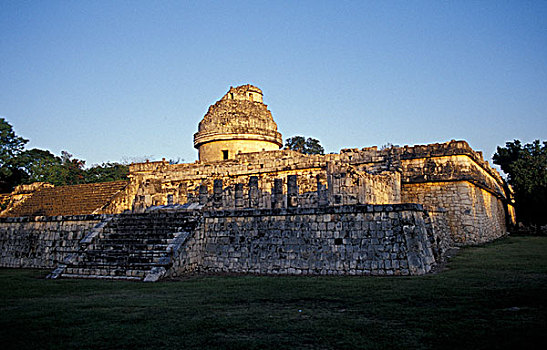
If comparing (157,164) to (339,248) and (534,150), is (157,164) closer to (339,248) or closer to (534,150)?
(339,248)

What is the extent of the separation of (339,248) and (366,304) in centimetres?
417

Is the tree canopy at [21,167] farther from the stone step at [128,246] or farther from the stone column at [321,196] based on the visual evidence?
the stone column at [321,196]

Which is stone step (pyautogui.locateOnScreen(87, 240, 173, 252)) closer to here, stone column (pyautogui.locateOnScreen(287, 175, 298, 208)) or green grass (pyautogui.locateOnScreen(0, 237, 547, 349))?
green grass (pyautogui.locateOnScreen(0, 237, 547, 349))

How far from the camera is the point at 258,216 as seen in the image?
12.0m

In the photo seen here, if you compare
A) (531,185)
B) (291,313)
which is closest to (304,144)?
(531,185)

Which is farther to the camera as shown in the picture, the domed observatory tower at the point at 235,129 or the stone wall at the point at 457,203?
the domed observatory tower at the point at 235,129

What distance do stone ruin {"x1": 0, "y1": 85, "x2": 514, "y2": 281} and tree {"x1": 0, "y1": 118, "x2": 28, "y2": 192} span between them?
447cm

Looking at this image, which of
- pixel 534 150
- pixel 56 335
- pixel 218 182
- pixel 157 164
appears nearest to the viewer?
pixel 56 335

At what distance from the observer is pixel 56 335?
4.95 metres

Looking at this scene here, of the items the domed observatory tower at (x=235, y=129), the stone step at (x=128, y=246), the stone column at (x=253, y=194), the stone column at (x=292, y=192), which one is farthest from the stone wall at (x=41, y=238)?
the domed observatory tower at (x=235, y=129)

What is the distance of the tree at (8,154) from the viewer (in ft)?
93.4

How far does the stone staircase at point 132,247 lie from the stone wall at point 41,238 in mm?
1134

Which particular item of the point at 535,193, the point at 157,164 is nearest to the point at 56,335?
the point at 157,164

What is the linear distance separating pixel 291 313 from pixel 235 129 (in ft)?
64.5
